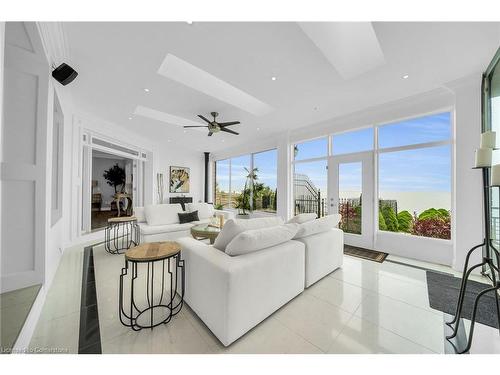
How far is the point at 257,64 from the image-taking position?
2.42m

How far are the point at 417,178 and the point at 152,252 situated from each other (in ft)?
14.2

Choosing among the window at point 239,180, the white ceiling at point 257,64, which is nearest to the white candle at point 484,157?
the white ceiling at point 257,64

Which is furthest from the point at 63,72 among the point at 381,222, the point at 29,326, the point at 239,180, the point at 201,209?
the point at 381,222

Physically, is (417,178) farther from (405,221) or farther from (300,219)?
(300,219)

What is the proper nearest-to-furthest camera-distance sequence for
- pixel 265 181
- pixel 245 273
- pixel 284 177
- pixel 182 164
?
pixel 245 273, pixel 284 177, pixel 265 181, pixel 182 164

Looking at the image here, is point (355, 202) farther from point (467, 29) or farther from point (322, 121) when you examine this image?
point (467, 29)

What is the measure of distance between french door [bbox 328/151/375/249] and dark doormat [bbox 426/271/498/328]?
4.38 feet

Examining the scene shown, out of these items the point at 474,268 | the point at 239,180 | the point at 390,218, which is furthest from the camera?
the point at 239,180

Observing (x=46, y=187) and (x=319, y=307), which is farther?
(x=46, y=187)

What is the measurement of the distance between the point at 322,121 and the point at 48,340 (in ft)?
17.1

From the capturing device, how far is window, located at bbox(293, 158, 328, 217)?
187 inches

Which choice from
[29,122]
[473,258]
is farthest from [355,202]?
[29,122]

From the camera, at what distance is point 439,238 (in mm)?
3234

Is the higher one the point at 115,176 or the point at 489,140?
the point at 115,176
